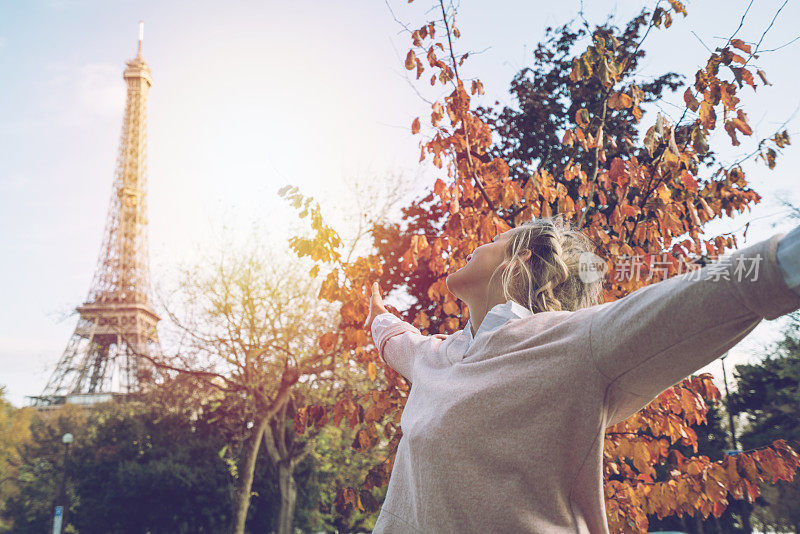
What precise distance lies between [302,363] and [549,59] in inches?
366

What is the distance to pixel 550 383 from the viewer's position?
116 cm

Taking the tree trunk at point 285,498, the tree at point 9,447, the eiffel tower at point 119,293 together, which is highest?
the eiffel tower at point 119,293

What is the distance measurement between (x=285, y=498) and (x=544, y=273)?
16188 millimetres

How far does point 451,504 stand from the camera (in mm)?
1257

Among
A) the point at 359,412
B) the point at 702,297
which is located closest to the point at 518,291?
the point at 702,297

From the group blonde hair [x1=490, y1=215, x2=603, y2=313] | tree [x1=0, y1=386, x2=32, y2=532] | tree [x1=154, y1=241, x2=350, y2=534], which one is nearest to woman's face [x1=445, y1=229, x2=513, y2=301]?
blonde hair [x1=490, y1=215, x2=603, y2=313]

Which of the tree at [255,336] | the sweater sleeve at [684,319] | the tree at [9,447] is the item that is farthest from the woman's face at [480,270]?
the tree at [9,447]

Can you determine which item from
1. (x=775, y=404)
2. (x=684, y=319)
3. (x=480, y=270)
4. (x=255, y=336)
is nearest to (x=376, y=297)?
(x=480, y=270)

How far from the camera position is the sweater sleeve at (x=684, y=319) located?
2.70ft

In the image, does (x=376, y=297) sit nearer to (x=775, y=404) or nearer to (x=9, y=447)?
(x=775, y=404)

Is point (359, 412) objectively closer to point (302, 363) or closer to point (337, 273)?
point (337, 273)

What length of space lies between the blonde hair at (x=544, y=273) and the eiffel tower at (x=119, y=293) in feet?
108

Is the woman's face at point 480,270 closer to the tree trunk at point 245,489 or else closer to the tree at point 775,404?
the tree trunk at point 245,489

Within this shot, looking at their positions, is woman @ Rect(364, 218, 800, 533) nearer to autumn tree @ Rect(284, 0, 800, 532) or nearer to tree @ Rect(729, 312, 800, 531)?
autumn tree @ Rect(284, 0, 800, 532)
